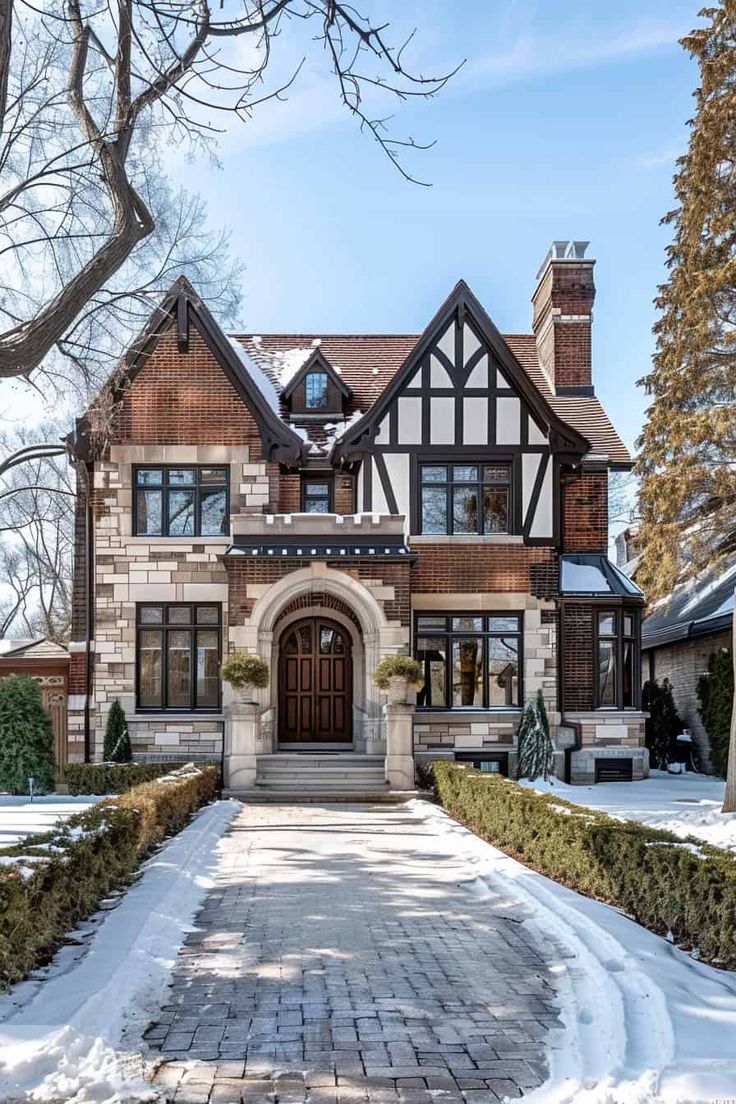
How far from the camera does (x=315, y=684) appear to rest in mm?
20219

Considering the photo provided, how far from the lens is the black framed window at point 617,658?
20.4 metres

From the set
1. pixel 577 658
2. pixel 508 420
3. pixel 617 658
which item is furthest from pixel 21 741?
pixel 617 658

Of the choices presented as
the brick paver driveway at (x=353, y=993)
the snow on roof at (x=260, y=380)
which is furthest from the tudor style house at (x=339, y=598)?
the brick paver driveway at (x=353, y=993)

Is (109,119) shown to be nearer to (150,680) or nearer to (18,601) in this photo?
(150,680)

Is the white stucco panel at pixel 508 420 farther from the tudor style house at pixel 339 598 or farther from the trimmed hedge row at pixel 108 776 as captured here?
the trimmed hedge row at pixel 108 776

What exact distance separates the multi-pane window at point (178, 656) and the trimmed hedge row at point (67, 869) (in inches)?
289

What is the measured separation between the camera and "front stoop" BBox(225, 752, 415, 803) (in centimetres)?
1722

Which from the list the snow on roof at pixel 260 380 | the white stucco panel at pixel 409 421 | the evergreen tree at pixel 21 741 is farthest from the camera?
the snow on roof at pixel 260 380

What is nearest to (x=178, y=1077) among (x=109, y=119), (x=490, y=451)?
(x=109, y=119)

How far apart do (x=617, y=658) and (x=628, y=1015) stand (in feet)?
50.1

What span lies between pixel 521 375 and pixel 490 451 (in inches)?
60.6

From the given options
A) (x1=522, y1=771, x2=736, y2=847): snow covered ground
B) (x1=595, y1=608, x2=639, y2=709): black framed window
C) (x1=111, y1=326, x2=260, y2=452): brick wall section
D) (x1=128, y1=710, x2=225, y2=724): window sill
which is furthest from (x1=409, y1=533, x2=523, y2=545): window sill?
(x1=128, y1=710, x2=225, y2=724): window sill

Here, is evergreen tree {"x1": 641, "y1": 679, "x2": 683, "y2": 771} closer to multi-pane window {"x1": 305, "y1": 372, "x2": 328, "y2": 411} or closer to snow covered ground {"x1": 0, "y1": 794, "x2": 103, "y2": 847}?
multi-pane window {"x1": 305, "y1": 372, "x2": 328, "y2": 411}

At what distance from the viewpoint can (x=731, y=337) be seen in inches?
648
